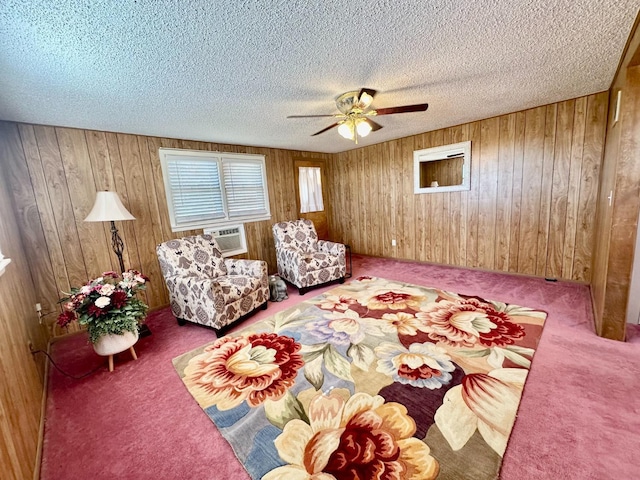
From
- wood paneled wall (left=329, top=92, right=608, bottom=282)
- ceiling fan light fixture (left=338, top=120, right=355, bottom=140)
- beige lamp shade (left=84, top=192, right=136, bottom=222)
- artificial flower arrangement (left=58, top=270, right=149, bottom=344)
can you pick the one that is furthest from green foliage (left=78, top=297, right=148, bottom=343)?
wood paneled wall (left=329, top=92, right=608, bottom=282)

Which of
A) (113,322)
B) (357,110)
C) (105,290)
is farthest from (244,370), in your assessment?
(357,110)

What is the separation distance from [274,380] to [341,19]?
2.31 metres

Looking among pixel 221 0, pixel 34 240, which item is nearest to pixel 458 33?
pixel 221 0

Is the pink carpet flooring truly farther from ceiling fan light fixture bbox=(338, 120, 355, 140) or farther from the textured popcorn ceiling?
ceiling fan light fixture bbox=(338, 120, 355, 140)

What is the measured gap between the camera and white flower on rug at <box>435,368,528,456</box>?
136cm

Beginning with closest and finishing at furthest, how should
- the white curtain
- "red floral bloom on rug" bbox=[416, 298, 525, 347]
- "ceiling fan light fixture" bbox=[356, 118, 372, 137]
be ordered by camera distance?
1. "red floral bloom on rug" bbox=[416, 298, 525, 347]
2. "ceiling fan light fixture" bbox=[356, 118, 372, 137]
3. the white curtain

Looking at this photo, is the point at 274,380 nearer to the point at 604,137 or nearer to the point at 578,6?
the point at 578,6

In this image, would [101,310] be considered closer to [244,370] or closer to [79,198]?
[244,370]

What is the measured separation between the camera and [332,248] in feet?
13.1

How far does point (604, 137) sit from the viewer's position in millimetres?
2879

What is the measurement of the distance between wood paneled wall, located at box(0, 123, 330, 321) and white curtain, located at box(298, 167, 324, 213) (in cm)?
211

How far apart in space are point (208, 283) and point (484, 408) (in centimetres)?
237

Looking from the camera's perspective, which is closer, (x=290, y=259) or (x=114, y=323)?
(x=114, y=323)

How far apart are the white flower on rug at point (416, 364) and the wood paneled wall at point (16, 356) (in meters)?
1.91
